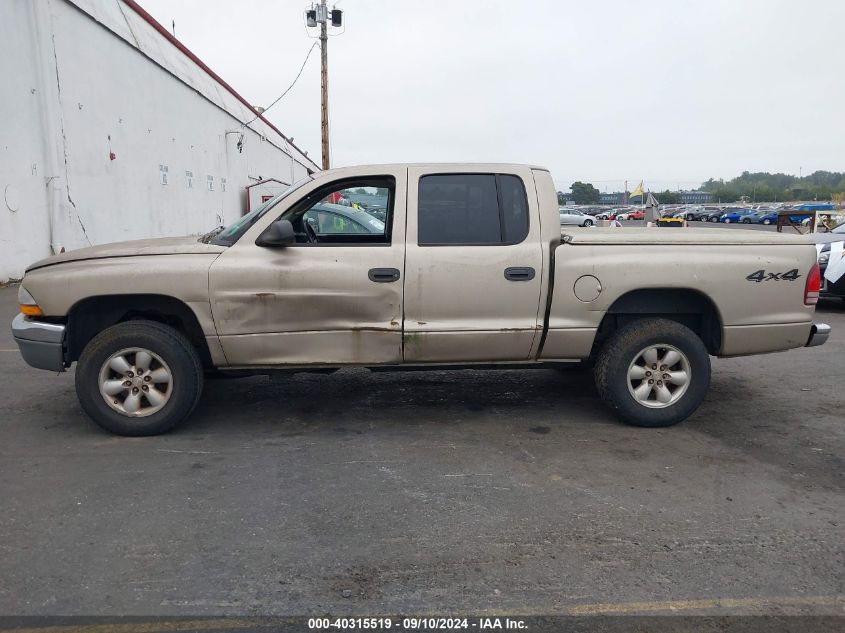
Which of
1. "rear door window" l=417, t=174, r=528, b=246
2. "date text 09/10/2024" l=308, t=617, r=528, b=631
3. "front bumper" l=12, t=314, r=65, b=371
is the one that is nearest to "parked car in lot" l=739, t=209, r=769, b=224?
"rear door window" l=417, t=174, r=528, b=246

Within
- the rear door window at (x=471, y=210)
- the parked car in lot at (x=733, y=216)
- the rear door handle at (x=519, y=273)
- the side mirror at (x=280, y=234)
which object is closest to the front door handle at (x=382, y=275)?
the rear door window at (x=471, y=210)

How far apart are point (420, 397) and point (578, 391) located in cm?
142

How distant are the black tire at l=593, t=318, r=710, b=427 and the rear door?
620 mm

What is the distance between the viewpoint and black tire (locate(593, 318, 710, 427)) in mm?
4816

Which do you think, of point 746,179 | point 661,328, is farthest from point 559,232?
point 746,179

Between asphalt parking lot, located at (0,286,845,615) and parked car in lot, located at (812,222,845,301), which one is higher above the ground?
parked car in lot, located at (812,222,845,301)

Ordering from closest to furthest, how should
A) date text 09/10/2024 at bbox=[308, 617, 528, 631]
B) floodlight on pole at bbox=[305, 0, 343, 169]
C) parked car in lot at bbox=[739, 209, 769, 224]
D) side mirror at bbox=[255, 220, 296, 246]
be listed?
date text 09/10/2024 at bbox=[308, 617, 528, 631]
side mirror at bbox=[255, 220, 296, 246]
floodlight on pole at bbox=[305, 0, 343, 169]
parked car in lot at bbox=[739, 209, 769, 224]

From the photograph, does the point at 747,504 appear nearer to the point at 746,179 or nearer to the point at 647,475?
the point at 647,475

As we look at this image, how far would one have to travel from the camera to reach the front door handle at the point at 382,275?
4.60 m

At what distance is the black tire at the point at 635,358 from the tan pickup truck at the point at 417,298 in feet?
0.03

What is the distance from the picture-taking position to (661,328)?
15.9ft

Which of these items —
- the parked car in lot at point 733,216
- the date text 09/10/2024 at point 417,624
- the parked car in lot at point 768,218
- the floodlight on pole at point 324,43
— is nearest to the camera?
the date text 09/10/2024 at point 417,624

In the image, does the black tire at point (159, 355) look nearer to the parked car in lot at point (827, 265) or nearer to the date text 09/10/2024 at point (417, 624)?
the date text 09/10/2024 at point (417, 624)

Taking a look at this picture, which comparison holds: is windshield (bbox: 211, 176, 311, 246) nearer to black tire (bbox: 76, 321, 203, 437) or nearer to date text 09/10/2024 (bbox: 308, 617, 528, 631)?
black tire (bbox: 76, 321, 203, 437)
